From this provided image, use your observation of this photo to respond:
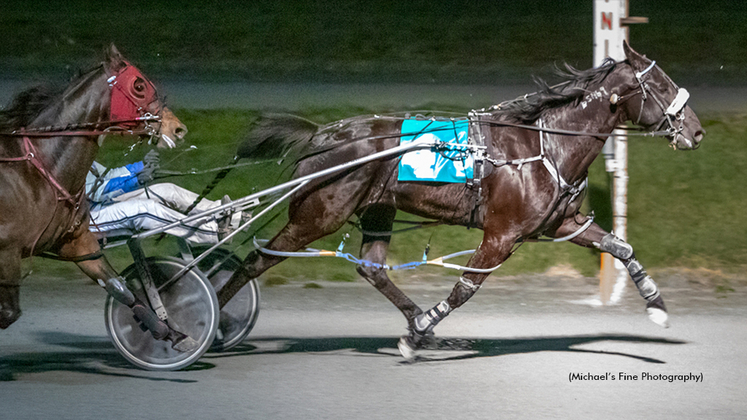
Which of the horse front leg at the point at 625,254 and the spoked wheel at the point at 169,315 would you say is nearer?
the spoked wheel at the point at 169,315

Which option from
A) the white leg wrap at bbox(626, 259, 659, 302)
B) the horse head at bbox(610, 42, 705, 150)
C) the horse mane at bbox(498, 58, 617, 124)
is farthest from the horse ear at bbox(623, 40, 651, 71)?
the white leg wrap at bbox(626, 259, 659, 302)

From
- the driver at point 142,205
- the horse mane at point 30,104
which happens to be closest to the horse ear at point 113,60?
the horse mane at point 30,104

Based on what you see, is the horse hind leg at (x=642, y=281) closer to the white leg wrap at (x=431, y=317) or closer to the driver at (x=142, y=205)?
the white leg wrap at (x=431, y=317)

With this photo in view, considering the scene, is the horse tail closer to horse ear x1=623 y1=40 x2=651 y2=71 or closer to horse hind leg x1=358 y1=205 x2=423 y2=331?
horse hind leg x1=358 y1=205 x2=423 y2=331

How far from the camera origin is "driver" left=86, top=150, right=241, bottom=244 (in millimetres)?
5730

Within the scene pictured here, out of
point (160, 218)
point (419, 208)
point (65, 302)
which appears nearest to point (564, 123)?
point (419, 208)

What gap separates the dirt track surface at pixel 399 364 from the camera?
16.4 ft

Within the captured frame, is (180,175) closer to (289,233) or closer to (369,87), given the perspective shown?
(289,233)

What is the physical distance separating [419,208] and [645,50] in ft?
29.5

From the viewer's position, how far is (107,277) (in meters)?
5.44

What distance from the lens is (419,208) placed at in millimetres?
6145

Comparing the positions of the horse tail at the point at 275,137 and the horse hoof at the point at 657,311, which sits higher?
the horse tail at the point at 275,137

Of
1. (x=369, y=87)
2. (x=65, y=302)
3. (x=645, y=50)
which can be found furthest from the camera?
A: (x=645, y=50)

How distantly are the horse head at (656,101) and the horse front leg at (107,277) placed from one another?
10.8ft
